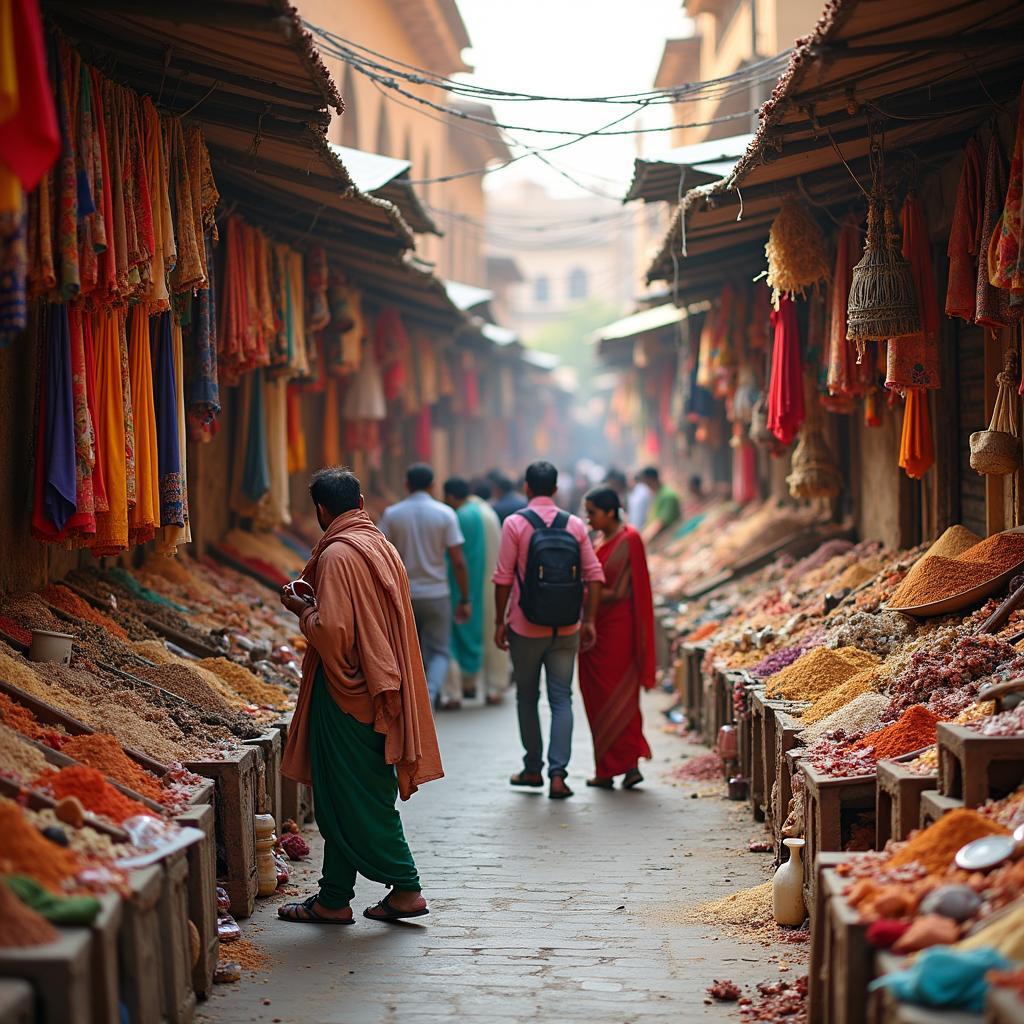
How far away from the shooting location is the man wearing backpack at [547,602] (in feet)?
28.4

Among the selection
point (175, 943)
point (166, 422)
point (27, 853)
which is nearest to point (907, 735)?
point (175, 943)

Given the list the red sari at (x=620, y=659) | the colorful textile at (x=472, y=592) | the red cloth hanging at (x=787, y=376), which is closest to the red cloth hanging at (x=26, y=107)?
the red sari at (x=620, y=659)

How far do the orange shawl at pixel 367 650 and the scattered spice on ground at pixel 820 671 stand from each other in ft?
7.64

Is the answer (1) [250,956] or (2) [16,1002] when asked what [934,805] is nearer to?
(1) [250,956]

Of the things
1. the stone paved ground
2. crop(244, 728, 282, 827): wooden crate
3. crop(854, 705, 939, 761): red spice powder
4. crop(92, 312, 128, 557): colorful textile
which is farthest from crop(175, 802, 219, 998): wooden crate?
crop(854, 705, 939, 761): red spice powder

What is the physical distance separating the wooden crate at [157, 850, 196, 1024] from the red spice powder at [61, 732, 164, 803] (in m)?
0.54

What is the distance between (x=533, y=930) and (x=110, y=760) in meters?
1.92

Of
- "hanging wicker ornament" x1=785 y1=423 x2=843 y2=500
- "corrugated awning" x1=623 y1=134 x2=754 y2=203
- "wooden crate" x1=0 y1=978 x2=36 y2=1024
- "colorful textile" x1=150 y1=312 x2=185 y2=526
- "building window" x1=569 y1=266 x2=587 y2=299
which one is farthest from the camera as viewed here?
"building window" x1=569 y1=266 x2=587 y2=299

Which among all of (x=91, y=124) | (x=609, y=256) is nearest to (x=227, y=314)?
(x=91, y=124)

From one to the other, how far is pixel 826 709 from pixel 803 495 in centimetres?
482

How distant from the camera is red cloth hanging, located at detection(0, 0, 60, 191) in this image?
13.3 feet

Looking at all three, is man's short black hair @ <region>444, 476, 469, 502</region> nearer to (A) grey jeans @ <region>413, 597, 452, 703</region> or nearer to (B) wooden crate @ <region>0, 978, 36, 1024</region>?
(A) grey jeans @ <region>413, 597, 452, 703</region>

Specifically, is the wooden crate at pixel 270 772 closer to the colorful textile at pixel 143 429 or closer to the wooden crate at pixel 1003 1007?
the colorful textile at pixel 143 429

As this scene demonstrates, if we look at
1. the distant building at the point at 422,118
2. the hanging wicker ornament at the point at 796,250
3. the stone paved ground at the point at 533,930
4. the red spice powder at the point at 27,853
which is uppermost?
the distant building at the point at 422,118
